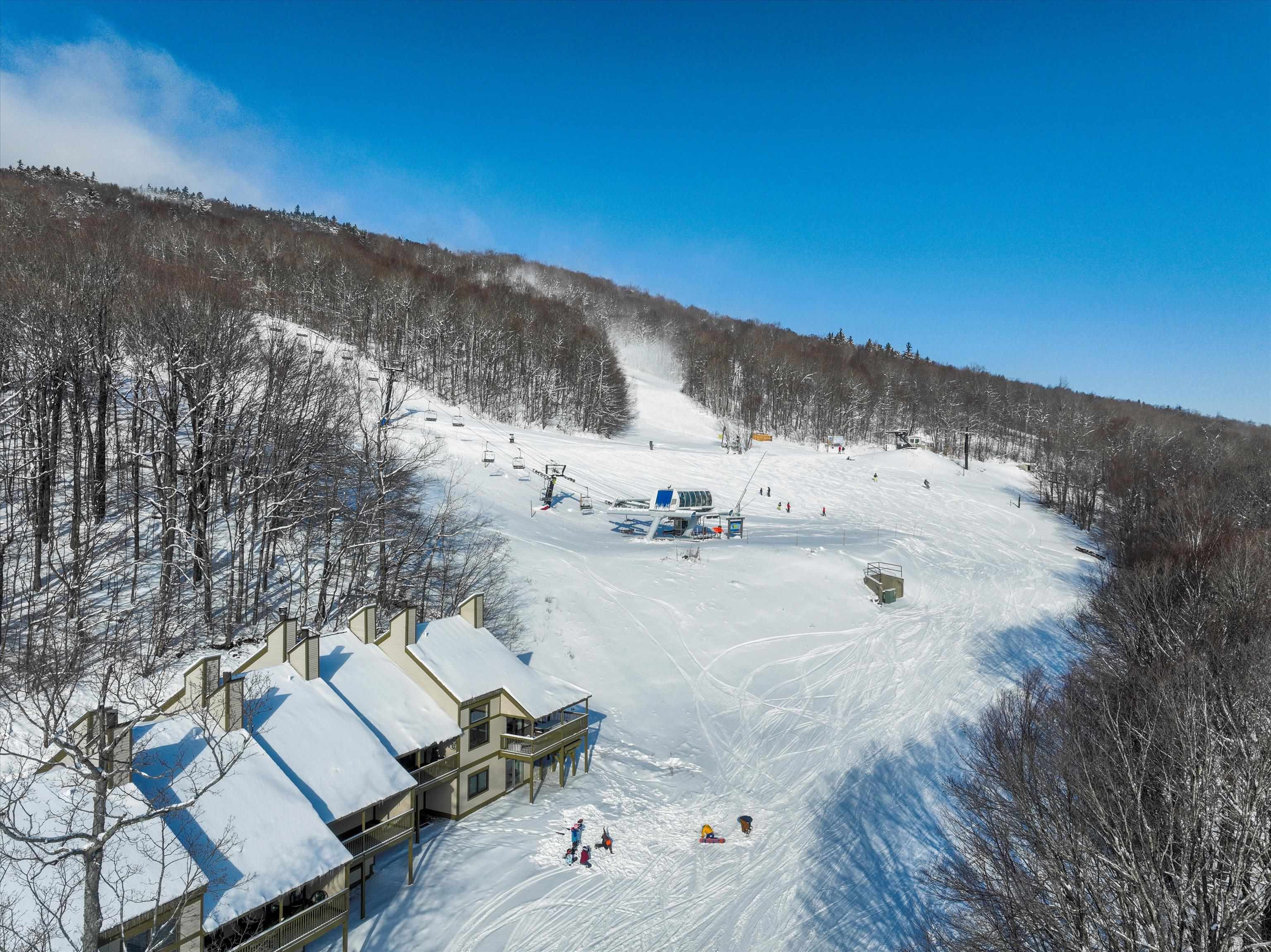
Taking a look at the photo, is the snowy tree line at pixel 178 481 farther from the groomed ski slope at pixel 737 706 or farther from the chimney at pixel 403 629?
the groomed ski slope at pixel 737 706

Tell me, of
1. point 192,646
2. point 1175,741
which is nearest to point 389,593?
point 192,646

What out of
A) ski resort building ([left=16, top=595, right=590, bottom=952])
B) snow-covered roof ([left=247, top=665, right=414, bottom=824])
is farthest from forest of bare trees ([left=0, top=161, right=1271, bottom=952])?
snow-covered roof ([left=247, top=665, right=414, bottom=824])

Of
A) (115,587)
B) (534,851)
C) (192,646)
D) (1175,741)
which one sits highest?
(1175,741)

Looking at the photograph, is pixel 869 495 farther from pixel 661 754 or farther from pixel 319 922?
pixel 319 922

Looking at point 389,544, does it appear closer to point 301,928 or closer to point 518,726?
point 518,726

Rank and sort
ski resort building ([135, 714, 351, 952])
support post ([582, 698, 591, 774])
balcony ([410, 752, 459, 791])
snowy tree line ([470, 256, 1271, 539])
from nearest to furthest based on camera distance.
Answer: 1. ski resort building ([135, 714, 351, 952])
2. balcony ([410, 752, 459, 791])
3. support post ([582, 698, 591, 774])
4. snowy tree line ([470, 256, 1271, 539])

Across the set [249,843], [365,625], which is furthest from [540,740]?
[249,843]

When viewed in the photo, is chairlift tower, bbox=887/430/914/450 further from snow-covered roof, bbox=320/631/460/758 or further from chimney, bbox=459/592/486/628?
snow-covered roof, bbox=320/631/460/758
